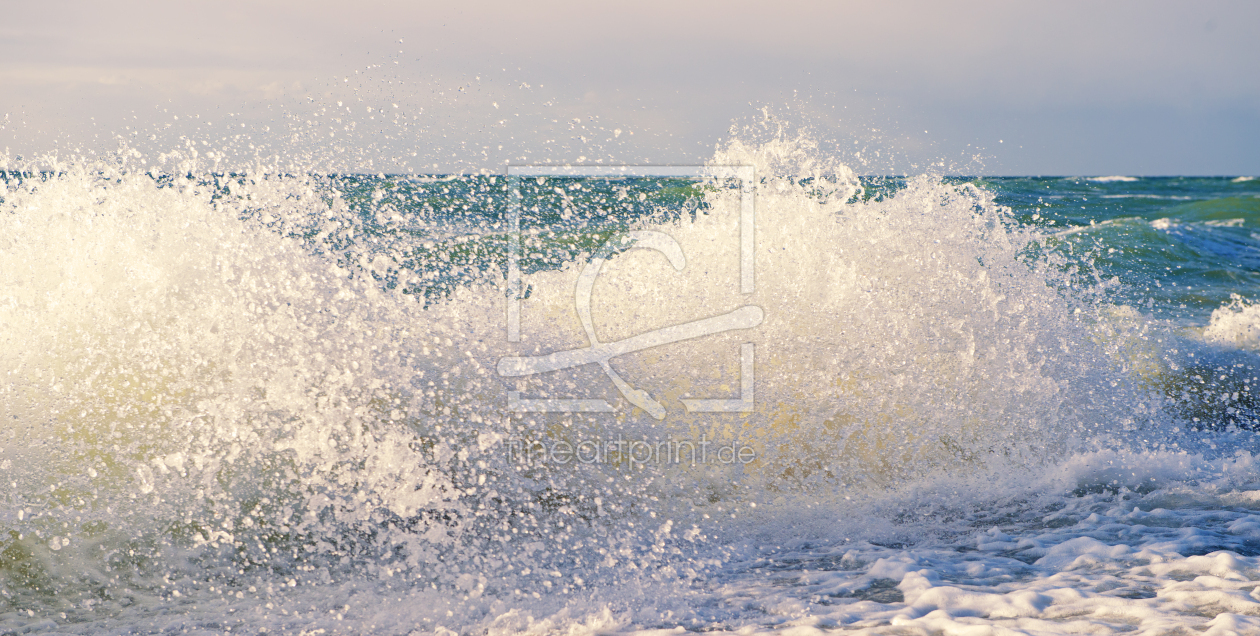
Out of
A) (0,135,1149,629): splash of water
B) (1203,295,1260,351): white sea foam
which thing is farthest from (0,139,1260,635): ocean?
(1203,295,1260,351): white sea foam

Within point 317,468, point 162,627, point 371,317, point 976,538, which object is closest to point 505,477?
point 317,468

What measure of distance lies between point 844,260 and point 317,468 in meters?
3.17

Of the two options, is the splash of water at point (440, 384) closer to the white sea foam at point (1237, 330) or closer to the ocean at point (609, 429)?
the ocean at point (609, 429)

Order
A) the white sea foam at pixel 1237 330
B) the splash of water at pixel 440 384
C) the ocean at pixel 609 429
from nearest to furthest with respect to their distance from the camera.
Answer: the ocean at pixel 609 429
the splash of water at pixel 440 384
the white sea foam at pixel 1237 330

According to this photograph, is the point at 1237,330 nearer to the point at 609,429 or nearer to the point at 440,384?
the point at 609,429

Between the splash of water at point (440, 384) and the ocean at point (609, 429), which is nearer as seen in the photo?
the ocean at point (609, 429)

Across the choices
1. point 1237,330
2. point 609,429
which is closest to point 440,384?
point 609,429

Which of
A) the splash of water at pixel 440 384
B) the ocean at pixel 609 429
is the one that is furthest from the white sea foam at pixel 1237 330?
the splash of water at pixel 440 384

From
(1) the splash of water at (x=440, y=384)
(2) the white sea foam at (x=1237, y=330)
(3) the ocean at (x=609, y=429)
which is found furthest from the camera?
(2) the white sea foam at (x=1237, y=330)

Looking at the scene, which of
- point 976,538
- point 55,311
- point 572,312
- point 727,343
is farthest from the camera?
point 572,312

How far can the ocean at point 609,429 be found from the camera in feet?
9.68

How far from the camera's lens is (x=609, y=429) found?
4105mm

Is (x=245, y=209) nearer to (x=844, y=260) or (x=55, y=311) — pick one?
(x=55, y=311)

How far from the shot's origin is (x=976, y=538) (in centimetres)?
346
